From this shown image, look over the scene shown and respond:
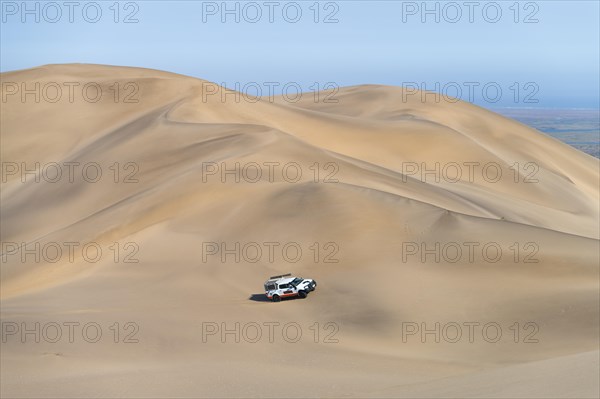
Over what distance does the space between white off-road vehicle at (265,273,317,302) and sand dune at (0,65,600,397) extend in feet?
1.45

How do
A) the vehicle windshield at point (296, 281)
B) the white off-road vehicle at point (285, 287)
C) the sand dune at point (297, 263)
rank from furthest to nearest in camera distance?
1. the vehicle windshield at point (296, 281)
2. the white off-road vehicle at point (285, 287)
3. the sand dune at point (297, 263)

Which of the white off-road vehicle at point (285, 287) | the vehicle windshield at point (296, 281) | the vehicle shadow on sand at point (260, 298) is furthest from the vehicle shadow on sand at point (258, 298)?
the vehicle windshield at point (296, 281)

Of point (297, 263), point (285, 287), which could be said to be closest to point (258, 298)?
point (285, 287)

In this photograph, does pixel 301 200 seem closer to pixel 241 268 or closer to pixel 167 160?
pixel 241 268

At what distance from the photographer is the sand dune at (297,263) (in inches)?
554

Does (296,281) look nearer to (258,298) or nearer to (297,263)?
(258,298)

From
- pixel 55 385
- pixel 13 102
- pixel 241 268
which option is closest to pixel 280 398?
pixel 55 385

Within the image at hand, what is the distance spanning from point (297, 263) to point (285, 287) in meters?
2.53

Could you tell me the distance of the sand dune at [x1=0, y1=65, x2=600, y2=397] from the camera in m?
14.1

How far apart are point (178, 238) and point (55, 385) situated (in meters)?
9.68

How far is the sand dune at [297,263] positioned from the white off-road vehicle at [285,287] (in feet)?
1.45

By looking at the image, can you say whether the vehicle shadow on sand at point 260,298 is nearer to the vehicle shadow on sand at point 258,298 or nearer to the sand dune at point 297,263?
the vehicle shadow on sand at point 258,298

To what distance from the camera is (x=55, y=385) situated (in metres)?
13.6

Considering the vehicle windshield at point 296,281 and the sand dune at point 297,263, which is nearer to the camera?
the sand dune at point 297,263
